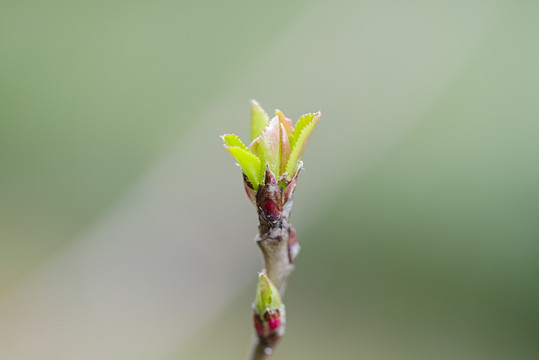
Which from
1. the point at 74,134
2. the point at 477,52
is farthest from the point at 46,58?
the point at 477,52

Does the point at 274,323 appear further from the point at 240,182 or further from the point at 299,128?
the point at 240,182

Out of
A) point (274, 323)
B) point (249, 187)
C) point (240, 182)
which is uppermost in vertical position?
point (240, 182)

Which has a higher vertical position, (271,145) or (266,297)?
(271,145)

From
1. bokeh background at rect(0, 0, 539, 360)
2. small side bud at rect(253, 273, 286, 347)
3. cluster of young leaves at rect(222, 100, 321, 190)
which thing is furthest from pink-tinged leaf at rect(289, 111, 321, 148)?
bokeh background at rect(0, 0, 539, 360)

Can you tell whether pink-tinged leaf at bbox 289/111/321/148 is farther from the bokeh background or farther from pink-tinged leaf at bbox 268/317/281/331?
the bokeh background

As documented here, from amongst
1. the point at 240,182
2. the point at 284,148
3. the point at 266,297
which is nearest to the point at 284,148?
the point at 284,148

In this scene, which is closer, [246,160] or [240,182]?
[246,160]

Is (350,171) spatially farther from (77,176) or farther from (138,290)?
(77,176)

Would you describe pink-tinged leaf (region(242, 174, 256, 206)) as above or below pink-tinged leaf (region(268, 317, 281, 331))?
above

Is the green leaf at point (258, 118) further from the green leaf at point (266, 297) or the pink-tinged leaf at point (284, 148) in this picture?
the green leaf at point (266, 297)
